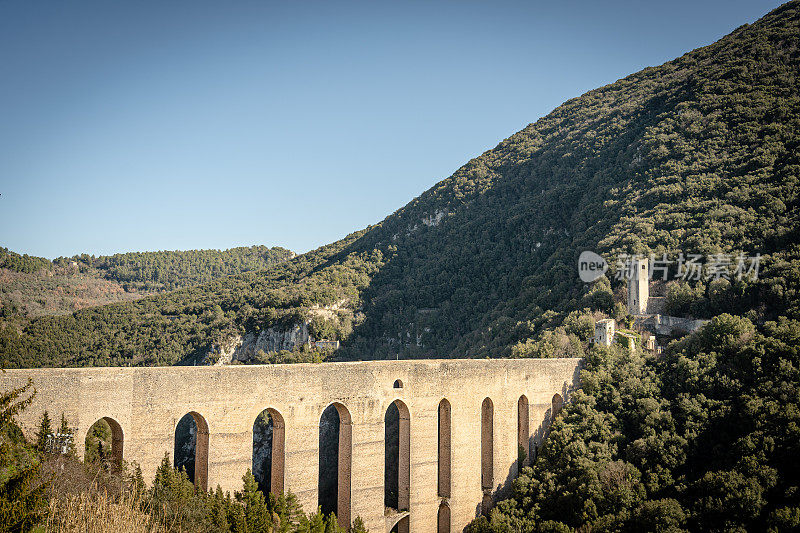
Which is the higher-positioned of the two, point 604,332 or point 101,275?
point 101,275

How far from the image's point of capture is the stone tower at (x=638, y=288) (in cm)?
2964

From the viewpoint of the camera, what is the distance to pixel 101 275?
72.4 meters

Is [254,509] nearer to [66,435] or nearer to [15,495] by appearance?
[66,435]

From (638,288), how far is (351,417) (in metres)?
18.0

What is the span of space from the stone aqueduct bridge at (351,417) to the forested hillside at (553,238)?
222 inches

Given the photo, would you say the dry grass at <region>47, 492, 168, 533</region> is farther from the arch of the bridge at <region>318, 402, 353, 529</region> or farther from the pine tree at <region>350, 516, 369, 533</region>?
the arch of the bridge at <region>318, 402, 353, 529</region>

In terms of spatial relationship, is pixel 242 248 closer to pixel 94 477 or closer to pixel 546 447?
pixel 546 447

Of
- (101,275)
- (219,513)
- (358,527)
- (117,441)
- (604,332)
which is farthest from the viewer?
(101,275)

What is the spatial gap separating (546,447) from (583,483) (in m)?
2.93

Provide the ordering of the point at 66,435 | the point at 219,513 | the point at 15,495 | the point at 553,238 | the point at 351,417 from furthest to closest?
1. the point at 553,238
2. the point at 351,417
3. the point at 66,435
4. the point at 219,513
5. the point at 15,495

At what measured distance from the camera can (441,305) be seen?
4941 centimetres

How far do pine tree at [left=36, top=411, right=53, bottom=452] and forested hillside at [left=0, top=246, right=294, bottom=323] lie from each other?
33.0 m

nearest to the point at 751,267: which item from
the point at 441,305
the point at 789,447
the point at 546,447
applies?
the point at 789,447

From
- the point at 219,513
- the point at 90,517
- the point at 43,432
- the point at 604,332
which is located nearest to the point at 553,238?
the point at 604,332
